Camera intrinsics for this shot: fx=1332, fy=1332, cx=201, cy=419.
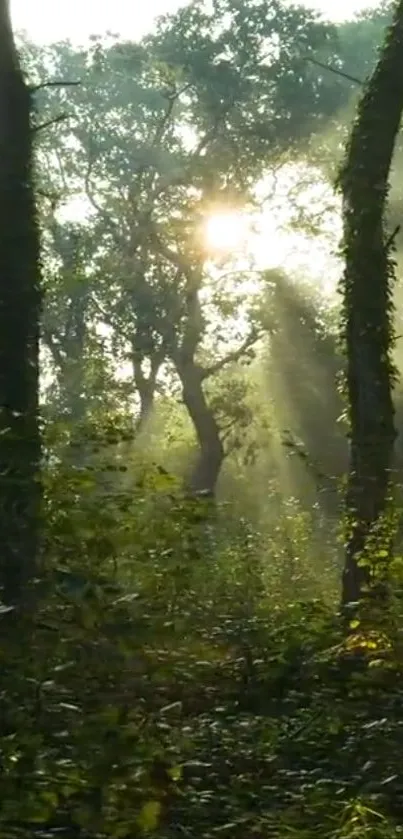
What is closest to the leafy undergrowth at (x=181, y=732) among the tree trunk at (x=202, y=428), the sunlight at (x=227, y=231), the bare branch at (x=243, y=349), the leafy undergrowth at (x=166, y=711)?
the leafy undergrowth at (x=166, y=711)

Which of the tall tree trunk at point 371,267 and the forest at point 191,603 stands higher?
the tall tree trunk at point 371,267

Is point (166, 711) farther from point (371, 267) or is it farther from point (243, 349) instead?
point (243, 349)

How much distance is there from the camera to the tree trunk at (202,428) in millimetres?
33281

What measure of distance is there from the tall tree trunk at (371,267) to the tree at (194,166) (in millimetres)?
23252

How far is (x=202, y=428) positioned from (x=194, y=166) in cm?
747

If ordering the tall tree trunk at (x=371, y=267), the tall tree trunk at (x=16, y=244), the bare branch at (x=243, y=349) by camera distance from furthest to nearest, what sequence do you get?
the bare branch at (x=243, y=349) → the tall tree trunk at (x=371, y=267) → the tall tree trunk at (x=16, y=244)

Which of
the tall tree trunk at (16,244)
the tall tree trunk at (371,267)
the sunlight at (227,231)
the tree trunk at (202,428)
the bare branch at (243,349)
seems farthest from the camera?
the sunlight at (227,231)

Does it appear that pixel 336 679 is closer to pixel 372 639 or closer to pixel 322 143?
pixel 372 639

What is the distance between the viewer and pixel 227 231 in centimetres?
3712

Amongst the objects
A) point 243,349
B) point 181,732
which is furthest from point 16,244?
point 243,349

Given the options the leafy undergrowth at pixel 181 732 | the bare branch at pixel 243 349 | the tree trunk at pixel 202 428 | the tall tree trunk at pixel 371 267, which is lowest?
the leafy undergrowth at pixel 181 732

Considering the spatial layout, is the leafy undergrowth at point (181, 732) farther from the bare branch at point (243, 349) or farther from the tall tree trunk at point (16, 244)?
the bare branch at point (243, 349)

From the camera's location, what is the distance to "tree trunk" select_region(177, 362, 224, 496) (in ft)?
109

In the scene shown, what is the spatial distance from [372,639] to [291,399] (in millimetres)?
30586
